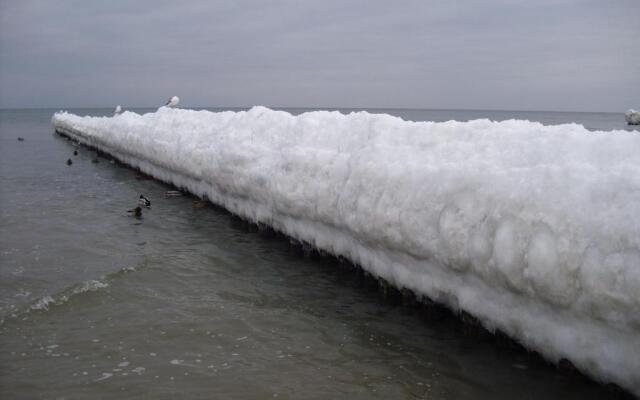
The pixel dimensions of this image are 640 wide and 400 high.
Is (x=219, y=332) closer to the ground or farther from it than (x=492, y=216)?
closer to the ground

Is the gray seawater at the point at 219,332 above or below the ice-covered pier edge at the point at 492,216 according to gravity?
below

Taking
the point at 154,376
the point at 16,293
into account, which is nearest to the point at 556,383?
the point at 154,376

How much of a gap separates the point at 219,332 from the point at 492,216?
2.65 meters

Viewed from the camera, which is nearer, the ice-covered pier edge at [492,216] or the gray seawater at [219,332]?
the ice-covered pier edge at [492,216]

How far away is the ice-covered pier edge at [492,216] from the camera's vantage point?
3.61 metres

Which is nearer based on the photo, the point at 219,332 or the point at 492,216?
the point at 492,216

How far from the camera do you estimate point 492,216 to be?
14.5 ft

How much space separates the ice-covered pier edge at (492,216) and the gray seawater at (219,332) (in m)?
0.33

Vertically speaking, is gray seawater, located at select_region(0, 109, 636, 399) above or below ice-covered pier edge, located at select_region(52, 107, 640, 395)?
below

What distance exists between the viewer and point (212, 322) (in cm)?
527

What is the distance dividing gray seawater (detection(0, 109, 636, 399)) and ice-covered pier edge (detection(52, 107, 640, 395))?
1.09 ft

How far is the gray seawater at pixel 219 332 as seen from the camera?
4.06m

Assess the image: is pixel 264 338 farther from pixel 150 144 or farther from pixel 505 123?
pixel 150 144

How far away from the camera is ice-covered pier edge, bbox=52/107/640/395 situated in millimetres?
3611
